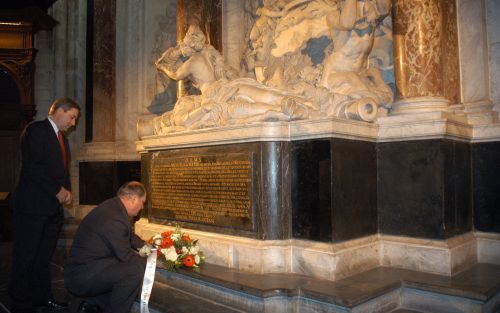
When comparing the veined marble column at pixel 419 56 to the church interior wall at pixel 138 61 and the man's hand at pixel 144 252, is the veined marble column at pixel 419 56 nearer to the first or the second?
the church interior wall at pixel 138 61

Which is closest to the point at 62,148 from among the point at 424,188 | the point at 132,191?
the point at 132,191

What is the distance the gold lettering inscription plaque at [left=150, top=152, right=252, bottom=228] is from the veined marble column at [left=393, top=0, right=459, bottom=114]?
5.88 ft

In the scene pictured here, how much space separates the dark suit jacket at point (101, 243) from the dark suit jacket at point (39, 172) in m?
0.55

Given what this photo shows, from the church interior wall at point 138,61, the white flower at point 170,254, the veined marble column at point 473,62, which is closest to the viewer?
the white flower at point 170,254

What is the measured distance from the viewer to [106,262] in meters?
3.18

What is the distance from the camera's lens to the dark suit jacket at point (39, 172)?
11.7ft

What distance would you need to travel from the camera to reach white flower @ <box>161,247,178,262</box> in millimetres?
3889

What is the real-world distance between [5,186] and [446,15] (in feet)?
30.2

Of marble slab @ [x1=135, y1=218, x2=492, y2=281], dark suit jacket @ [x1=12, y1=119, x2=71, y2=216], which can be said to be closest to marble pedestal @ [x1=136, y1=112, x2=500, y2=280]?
marble slab @ [x1=135, y1=218, x2=492, y2=281]

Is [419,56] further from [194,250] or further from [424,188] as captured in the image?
[194,250]

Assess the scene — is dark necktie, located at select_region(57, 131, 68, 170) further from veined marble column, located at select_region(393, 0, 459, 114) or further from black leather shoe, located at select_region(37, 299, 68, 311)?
veined marble column, located at select_region(393, 0, 459, 114)

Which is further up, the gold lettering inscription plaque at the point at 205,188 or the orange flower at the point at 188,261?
the gold lettering inscription plaque at the point at 205,188

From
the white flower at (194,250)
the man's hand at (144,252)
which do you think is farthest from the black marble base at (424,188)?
the man's hand at (144,252)

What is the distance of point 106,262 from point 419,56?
140 inches
